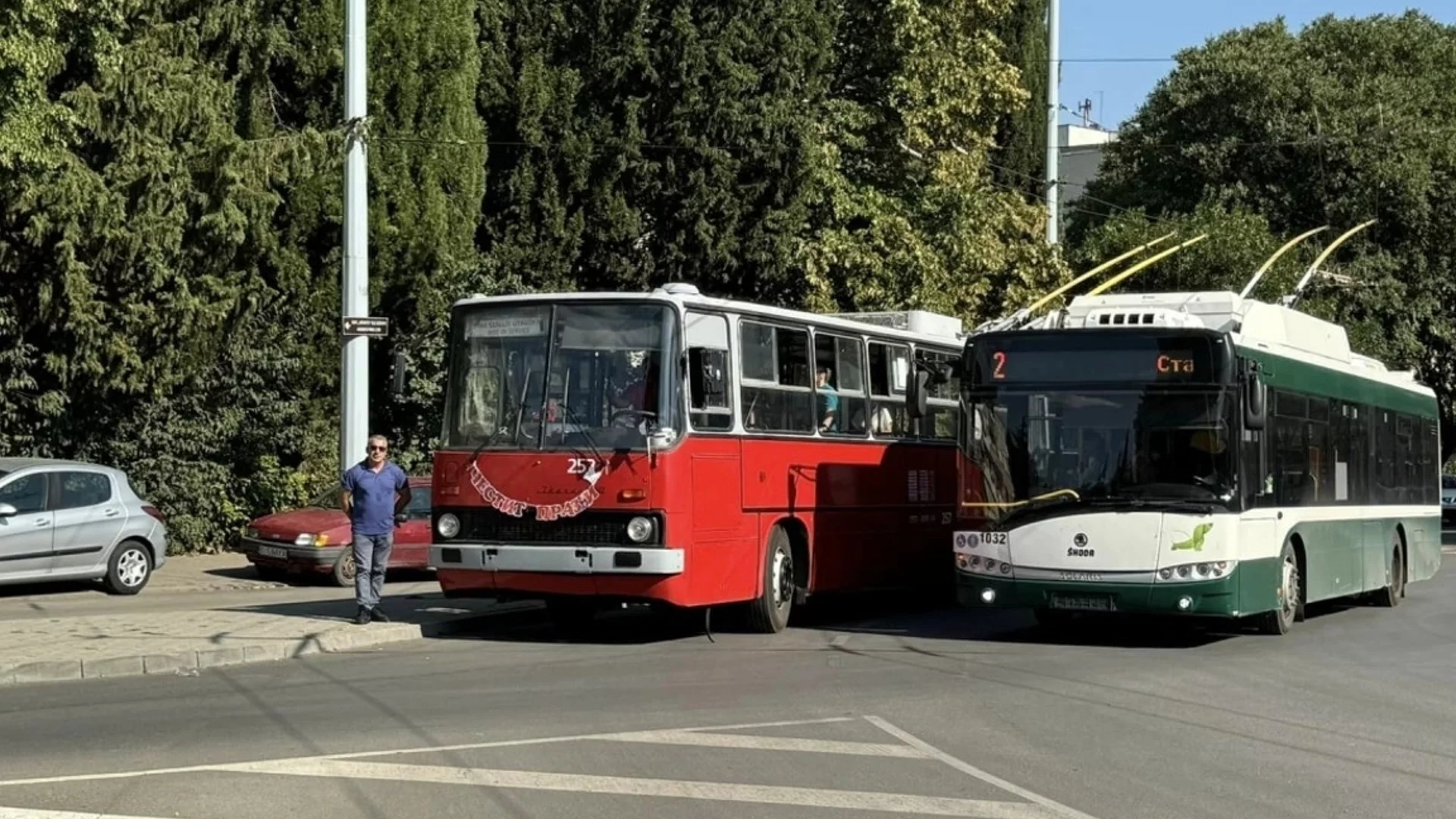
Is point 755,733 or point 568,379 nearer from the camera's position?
point 755,733

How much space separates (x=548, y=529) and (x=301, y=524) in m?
8.65

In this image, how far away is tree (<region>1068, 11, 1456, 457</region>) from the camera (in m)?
42.0

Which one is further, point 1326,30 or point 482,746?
point 1326,30

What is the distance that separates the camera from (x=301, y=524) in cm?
2222

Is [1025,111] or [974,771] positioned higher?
[1025,111]

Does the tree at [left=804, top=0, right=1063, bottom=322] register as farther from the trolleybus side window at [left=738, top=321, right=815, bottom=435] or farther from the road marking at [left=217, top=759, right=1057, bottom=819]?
the road marking at [left=217, top=759, right=1057, bottom=819]

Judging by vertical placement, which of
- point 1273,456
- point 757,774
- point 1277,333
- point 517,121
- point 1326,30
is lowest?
point 757,774

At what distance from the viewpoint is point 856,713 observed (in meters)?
10.9

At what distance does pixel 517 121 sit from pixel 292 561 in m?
11.0

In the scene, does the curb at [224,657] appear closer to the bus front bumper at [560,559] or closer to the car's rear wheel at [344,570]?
the bus front bumper at [560,559]

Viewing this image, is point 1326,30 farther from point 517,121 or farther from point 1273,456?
point 1273,456

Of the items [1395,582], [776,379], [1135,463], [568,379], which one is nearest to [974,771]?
[1135,463]

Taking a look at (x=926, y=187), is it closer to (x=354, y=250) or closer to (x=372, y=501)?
(x=354, y=250)

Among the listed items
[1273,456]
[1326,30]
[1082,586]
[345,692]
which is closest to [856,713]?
[345,692]
